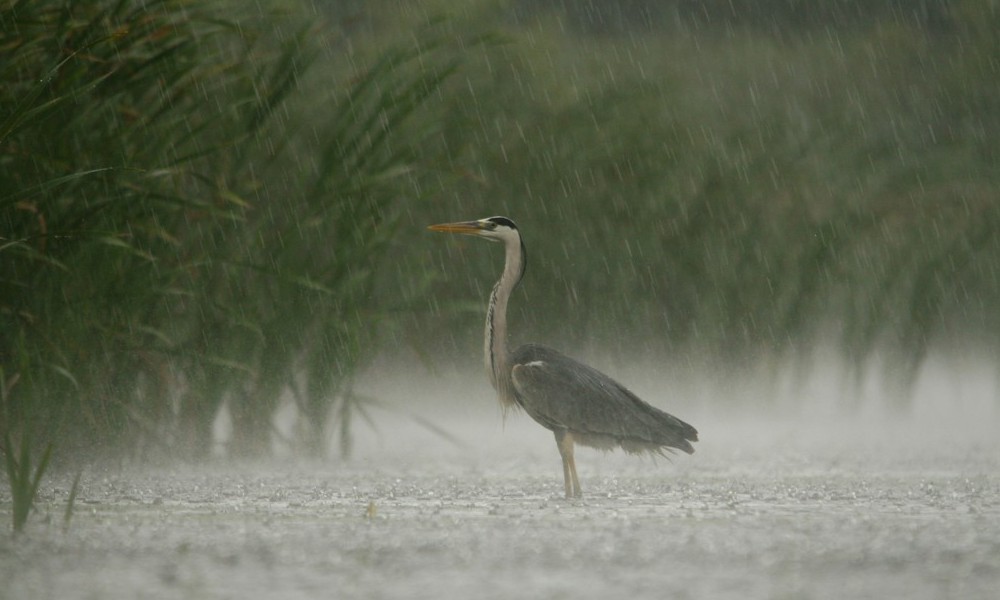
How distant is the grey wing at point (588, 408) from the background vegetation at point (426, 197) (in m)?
0.72

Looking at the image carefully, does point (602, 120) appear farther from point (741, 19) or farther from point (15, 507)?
point (741, 19)

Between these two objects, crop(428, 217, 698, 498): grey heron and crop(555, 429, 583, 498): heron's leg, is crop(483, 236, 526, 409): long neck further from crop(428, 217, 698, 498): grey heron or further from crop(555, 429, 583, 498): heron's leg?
crop(555, 429, 583, 498): heron's leg

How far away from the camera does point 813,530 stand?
509 centimetres

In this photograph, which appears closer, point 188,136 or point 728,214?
point 188,136

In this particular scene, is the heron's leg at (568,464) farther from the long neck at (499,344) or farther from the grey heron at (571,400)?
the long neck at (499,344)

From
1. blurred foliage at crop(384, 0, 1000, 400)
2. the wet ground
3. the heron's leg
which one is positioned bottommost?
the wet ground

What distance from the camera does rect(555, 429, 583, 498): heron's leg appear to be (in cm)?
651

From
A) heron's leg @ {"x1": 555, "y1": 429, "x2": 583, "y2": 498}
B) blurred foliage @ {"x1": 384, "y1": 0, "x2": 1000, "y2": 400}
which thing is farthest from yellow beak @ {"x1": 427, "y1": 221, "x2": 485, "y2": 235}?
heron's leg @ {"x1": 555, "y1": 429, "x2": 583, "y2": 498}

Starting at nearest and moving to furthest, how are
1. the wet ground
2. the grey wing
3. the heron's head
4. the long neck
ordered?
the wet ground
the grey wing
the long neck
the heron's head

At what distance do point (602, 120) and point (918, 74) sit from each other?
6479 millimetres

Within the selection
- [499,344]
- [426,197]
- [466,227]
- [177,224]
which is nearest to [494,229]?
[466,227]

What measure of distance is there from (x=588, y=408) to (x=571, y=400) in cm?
8

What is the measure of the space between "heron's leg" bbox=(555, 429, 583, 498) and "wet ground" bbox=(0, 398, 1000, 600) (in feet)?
0.40

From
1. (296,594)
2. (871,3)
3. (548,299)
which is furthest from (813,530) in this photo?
(871,3)
